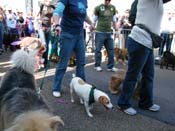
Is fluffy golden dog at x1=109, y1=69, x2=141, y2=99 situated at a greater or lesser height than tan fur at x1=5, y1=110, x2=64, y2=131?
lesser

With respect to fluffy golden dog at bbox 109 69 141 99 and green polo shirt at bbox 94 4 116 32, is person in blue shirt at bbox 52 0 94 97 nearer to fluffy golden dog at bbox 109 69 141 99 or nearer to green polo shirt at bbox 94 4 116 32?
fluffy golden dog at bbox 109 69 141 99

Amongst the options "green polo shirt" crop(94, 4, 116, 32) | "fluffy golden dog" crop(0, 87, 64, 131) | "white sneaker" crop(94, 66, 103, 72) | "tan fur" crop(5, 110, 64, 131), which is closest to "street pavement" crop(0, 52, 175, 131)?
"fluffy golden dog" crop(0, 87, 64, 131)

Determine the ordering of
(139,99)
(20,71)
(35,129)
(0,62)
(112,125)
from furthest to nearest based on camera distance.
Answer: (0,62) < (139,99) < (112,125) < (20,71) < (35,129)

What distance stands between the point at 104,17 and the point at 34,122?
20.7 feet

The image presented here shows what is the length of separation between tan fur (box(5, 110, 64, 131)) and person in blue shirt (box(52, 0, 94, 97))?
9.07 ft

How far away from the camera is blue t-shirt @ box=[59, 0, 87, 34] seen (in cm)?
511

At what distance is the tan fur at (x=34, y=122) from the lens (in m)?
2.24

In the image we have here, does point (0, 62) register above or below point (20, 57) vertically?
below

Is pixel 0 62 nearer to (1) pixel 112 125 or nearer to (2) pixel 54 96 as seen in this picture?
(2) pixel 54 96

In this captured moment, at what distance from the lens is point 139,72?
465cm

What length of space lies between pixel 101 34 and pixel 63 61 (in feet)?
9.77

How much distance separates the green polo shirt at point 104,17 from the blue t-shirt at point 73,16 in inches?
115

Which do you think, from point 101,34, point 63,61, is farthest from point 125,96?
point 101,34

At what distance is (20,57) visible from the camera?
3.64 m
